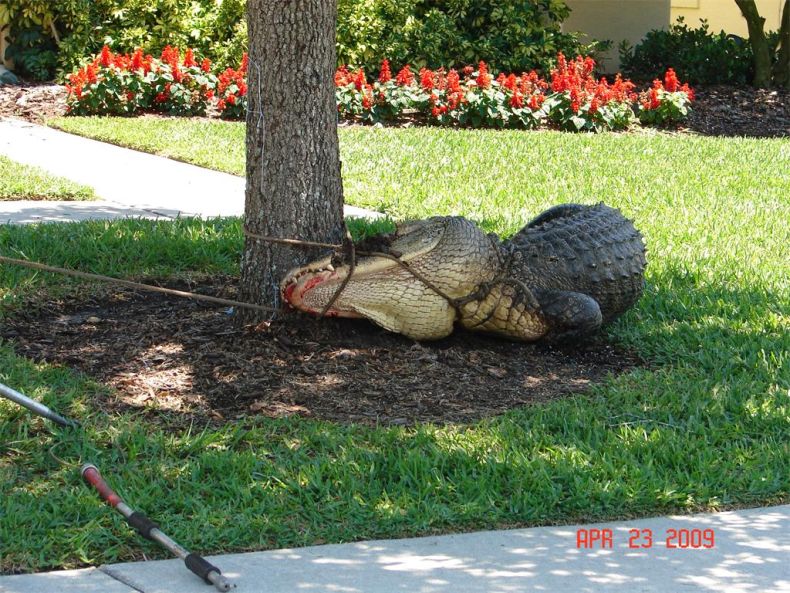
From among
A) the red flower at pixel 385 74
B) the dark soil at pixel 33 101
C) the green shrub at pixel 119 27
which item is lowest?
the dark soil at pixel 33 101

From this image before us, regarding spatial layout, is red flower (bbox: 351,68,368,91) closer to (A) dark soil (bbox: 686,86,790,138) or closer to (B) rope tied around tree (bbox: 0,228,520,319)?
(A) dark soil (bbox: 686,86,790,138)

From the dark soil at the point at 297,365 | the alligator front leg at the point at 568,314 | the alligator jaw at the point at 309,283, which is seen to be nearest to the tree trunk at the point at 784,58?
the dark soil at the point at 297,365

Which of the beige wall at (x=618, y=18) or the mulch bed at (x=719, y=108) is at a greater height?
the beige wall at (x=618, y=18)

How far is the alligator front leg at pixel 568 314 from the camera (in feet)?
17.8

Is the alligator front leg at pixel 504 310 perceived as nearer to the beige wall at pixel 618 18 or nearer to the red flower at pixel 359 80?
the red flower at pixel 359 80

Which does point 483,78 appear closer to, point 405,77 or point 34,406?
point 405,77

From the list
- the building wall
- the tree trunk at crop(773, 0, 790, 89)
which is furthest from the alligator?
the building wall

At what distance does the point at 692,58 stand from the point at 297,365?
13589 mm

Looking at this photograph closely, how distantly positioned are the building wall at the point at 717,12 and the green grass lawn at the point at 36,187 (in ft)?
48.6

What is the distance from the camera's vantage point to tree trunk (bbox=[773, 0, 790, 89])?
17156 mm

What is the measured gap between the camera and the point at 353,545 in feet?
11.8

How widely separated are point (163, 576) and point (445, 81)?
37.6 feet

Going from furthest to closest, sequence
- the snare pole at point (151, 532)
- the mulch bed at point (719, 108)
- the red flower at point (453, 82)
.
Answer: the mulch bed at point (719, 108) → the red flower at point (453, 82) → the snare pole at point (151, 532)

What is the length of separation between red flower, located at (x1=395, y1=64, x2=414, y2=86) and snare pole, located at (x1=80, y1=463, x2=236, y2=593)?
1071 cm
